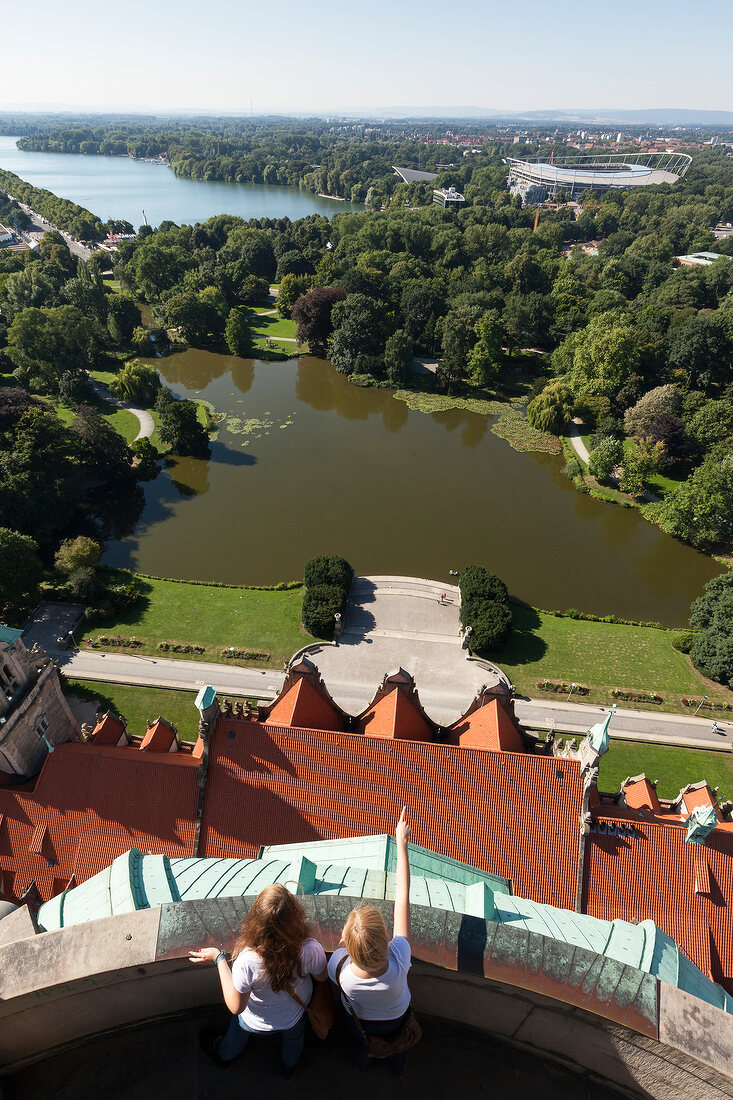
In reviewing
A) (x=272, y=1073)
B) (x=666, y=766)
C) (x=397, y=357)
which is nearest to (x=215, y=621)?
(x=666, y=766)

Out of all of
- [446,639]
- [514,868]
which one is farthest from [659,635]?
[514,868]

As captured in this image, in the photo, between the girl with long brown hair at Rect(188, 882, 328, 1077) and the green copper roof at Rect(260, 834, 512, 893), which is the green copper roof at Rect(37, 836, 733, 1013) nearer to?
the green copper roof at Rect(260, 834, 512, 893)

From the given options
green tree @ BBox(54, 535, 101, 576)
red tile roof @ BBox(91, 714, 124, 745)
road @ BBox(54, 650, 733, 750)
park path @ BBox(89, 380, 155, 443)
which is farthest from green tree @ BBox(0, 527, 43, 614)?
park path @ BBox(89, 380, 155, 443)

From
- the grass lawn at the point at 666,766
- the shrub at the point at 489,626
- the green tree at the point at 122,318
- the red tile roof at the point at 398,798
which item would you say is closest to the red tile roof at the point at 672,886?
the red tile roof at the point at 398,798

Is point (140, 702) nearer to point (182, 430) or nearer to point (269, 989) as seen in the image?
point (269, 989)

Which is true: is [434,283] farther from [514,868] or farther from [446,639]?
[514,868]

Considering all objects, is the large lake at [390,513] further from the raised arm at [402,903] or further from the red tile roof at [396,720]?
the raised arm at [402,903]
